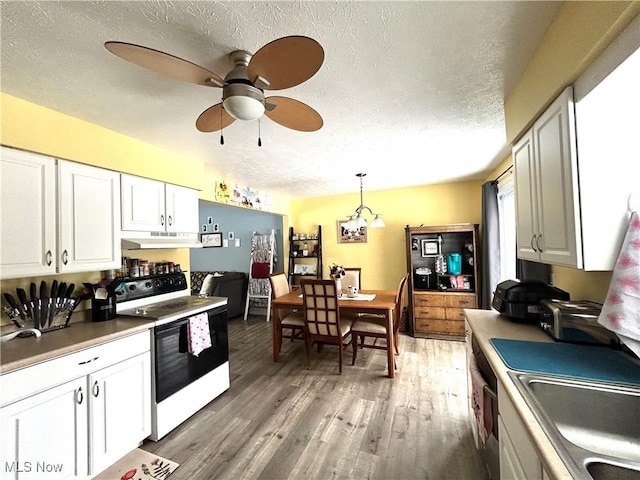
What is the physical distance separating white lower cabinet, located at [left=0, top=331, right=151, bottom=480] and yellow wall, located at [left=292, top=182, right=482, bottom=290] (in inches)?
135

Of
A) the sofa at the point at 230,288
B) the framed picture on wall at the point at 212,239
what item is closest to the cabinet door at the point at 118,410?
the sofa at the point at 230,288

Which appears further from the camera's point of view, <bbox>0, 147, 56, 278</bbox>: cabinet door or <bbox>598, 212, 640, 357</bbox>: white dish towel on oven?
<bbox>0, 147, 56, 278</bbox>: cabinet door

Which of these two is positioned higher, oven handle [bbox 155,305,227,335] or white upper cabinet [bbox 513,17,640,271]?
white upper cabinet [bbox 513,17,640,271]

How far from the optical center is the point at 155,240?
2289 millimetres

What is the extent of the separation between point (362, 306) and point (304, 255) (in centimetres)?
228

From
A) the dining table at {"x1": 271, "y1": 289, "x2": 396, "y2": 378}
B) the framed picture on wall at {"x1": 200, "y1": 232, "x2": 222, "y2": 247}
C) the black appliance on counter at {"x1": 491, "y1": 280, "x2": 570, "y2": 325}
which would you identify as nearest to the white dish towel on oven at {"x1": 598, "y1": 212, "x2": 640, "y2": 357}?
the black appliance on counter at {"x1": 491, "y1": 280, "x2": 570, "y2": 325}

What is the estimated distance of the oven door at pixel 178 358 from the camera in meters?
1.88

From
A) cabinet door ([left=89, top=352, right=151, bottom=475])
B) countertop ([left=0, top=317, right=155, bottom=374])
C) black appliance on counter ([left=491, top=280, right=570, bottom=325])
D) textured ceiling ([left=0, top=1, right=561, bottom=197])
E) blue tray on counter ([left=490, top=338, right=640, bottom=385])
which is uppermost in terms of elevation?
textured ceiling ([left=0, top=1, right=561, bottom=197])

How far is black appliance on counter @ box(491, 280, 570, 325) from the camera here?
1.67 meters

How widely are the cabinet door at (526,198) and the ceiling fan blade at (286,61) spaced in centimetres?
132

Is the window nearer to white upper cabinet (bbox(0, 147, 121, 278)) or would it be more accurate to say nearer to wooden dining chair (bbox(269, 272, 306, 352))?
wooden dining chair (bbox(269, 272, 306, 352))

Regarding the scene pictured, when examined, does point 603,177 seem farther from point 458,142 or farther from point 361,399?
point 361,399

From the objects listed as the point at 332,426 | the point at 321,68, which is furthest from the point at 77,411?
the point at 321,68

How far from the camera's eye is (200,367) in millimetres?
2182
